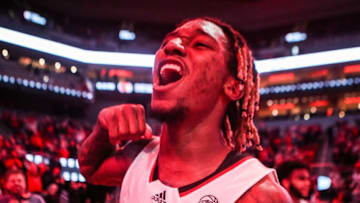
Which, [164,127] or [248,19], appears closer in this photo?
[164,127]

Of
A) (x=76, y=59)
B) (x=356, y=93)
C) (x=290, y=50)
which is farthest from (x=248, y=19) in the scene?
(x=76, y=59)

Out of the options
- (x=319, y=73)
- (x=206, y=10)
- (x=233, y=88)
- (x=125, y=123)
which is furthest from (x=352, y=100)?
(x=125, y=123)

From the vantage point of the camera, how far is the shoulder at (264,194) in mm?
1453

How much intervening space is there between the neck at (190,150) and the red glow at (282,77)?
2659 cm

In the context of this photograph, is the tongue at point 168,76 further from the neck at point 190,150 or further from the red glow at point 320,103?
the red glow at point 320,103

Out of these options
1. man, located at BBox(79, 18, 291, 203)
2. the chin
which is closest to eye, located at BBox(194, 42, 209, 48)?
man, located at BBox(79, 18, 291, 203)

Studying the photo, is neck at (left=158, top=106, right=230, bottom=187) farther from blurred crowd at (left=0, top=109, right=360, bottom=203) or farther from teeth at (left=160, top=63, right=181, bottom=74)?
blurred crowd at (left=0, top=109, right=360, bottom=203)

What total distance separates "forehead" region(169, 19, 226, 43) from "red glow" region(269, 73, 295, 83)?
86.8 ft

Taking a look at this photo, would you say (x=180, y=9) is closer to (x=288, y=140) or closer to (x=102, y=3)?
(x=102, y=3)

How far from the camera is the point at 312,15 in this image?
2684 centimetres

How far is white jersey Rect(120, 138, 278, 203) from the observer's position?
146cm

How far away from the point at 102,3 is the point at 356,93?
48.9 feet

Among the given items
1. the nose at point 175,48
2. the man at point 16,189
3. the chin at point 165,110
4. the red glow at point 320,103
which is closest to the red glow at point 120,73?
the red glow at point 320,103

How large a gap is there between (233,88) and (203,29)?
0.24m
